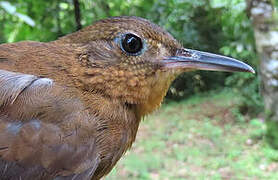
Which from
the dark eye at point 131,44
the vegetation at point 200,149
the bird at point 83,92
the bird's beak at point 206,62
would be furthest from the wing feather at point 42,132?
the vegetation at point 200,149

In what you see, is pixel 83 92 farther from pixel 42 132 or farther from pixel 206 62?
pixel 206 62

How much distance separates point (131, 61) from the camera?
190 cm

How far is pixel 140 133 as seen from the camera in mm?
8664

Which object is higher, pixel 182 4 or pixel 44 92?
pixel 182 4

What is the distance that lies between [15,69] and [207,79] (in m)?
11.2

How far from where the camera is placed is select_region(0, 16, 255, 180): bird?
5.49 feet

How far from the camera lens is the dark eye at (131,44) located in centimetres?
192

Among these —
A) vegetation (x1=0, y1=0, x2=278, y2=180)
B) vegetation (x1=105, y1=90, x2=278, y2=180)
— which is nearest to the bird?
vegetation (x1=0, y1=0, x2=278, y2=180)

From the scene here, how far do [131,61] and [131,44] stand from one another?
0.10 metres

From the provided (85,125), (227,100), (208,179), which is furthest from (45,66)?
(227,100)

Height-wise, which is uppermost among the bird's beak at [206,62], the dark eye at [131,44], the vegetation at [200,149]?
the dark eye at [131,44]

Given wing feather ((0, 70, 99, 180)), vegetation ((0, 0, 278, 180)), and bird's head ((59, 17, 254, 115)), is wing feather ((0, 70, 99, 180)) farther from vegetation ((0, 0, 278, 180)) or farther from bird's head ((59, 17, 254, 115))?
vegetation ((0, 0, 278, 180))

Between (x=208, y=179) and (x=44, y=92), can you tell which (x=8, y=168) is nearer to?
(x=44, y=92)

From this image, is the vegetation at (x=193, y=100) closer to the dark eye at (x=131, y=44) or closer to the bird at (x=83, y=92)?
the bird at (x=83, y=92)
